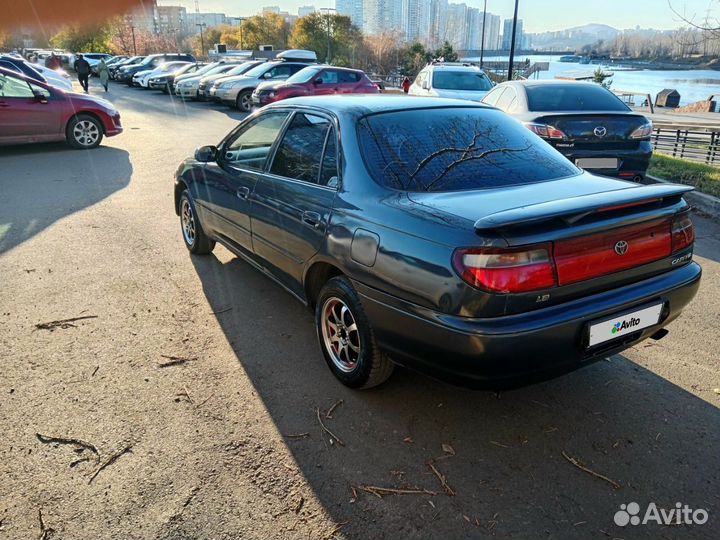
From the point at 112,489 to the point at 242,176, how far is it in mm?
2443

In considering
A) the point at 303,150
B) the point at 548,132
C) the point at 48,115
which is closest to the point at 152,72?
the point at 48,115

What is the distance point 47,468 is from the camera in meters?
2.57

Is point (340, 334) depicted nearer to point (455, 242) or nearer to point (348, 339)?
point (348, 339)

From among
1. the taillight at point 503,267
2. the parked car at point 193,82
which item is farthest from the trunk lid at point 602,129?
the parked car at point 193,82

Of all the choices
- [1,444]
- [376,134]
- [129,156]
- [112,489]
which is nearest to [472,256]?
[376,134]

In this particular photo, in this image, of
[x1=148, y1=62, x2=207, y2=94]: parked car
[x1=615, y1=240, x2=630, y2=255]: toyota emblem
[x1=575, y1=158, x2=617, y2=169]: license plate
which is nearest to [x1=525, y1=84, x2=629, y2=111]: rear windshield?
[x1=575, y1=158, x2=617, y2=169]: license plate

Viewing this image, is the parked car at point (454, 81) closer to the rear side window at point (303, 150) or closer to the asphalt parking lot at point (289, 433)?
the asphalt parking lot at point (289, 433)

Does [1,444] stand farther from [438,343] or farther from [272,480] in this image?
[438,343]

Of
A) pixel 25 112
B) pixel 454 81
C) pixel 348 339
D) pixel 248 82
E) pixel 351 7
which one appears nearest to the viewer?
pixel 348 339

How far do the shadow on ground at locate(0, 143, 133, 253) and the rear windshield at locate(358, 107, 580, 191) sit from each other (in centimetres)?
438

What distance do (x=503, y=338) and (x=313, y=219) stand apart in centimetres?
139

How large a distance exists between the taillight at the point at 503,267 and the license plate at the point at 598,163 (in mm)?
4660

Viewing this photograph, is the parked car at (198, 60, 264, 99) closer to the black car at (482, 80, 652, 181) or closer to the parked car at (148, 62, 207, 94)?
the parked car at (148, 62, 207, 94)

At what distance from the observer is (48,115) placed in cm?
1109
